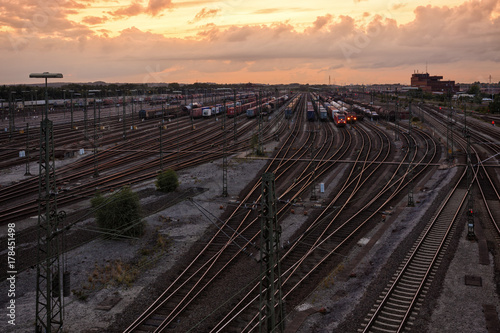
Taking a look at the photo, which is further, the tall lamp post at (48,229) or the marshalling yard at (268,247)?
the marshalling yard at (268,247)

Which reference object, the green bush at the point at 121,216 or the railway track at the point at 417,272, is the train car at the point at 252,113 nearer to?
the railway track at the point at 417,272

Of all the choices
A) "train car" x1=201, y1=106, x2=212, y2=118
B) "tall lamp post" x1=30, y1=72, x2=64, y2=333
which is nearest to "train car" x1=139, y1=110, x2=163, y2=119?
"train car" x1=201, y1=106, x2=212, y2=118

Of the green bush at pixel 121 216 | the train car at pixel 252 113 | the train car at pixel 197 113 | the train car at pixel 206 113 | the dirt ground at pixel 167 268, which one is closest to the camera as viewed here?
the dirt ground at pixel 167 268

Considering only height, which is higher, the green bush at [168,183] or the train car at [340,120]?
the train car at [340,120]

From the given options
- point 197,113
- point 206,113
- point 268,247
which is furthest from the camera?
point 197,113

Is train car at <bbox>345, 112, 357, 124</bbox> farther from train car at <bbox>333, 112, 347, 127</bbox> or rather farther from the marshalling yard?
the marshalling yard

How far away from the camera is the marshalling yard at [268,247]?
16.9 m

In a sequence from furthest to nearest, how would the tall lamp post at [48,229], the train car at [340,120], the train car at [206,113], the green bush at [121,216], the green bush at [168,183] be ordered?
the train car at [206,113]
the train car at [340,120]
the green bush at [168,183]
the green bush at [121,216]
the tall lamp post at [48,229]

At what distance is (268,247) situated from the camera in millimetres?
12180

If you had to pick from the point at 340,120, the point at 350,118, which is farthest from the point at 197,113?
the point at 340,120

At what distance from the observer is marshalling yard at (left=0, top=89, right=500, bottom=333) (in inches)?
666

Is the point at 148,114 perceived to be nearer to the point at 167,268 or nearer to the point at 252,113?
the point at 252,113

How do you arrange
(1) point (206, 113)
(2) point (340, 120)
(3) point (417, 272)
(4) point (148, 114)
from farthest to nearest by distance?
(1) point (206, 113) < (4) point (148, 114) < (2) point (340, 120) < (3) point (417, 272)

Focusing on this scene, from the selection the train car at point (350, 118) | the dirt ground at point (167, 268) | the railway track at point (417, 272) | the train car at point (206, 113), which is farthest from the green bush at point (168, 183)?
the train car at point (206, 113)
